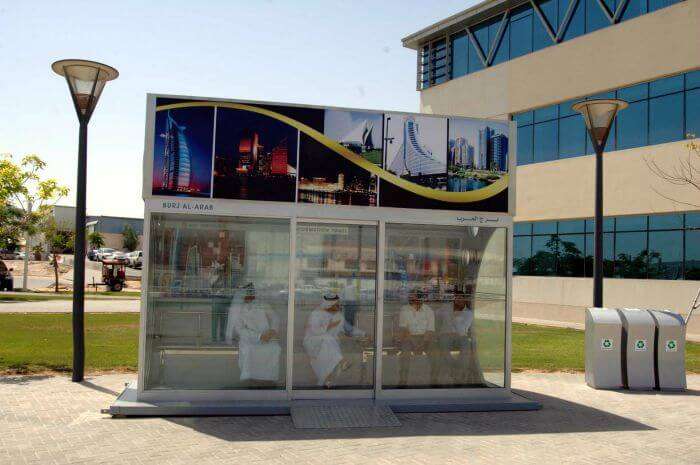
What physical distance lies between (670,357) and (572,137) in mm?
19262

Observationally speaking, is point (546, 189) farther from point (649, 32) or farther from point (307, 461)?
point (307, 461)

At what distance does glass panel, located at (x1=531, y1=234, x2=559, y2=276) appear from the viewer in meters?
30.0

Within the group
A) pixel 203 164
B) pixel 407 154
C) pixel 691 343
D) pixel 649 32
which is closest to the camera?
pixel 203 164

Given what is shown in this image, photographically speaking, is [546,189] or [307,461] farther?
[546,189]

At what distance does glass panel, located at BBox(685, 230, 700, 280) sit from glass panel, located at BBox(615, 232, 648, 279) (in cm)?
170

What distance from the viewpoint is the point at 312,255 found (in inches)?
375

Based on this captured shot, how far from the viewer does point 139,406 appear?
27.2 feet

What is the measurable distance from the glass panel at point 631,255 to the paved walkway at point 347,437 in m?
17.4

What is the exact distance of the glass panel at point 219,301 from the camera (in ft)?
29.7

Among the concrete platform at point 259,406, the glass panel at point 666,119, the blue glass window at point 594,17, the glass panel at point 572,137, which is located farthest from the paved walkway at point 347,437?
the blue glass window at point 594,17

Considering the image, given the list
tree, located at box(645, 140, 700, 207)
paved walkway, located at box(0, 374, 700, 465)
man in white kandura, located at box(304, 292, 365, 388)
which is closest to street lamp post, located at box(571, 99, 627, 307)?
paved walkway, located at box(0, 374, 700, 465)

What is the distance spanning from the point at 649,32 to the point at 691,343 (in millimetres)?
11880

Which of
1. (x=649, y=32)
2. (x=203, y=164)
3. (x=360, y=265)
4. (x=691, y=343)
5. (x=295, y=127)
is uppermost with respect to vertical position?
(x=649, y=32)

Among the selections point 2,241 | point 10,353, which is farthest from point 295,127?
point 2,241
